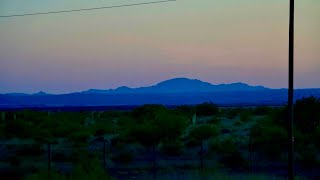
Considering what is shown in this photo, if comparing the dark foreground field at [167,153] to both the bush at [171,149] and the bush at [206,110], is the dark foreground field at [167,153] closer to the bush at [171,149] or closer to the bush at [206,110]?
the bush at [171,149]

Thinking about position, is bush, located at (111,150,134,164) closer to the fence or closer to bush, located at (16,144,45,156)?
the fence

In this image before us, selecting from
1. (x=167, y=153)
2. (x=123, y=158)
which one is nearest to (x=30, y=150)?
(x=123, y=158)

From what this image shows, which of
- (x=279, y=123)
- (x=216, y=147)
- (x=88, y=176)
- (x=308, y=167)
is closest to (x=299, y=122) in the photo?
(x=279, y=123)

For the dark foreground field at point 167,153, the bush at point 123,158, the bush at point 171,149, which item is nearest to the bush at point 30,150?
the dark foreground field at point 167,153

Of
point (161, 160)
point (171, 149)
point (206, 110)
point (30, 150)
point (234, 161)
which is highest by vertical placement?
point (206, 110)

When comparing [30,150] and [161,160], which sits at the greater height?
[30,150]

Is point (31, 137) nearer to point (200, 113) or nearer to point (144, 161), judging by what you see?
point (144, 161)

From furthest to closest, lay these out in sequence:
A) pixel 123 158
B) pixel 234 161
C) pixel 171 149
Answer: pixel 171 149
pixel 123 158
pixel 234 161

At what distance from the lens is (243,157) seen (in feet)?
153

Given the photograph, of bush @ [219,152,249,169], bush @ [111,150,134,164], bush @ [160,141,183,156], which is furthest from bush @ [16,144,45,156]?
bush @ [219,152,249,169]

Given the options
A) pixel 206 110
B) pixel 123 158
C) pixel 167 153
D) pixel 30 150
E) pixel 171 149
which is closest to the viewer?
A: pixel 123 158

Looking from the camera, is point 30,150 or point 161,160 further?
point 30,150

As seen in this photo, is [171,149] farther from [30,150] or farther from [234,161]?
[30,150]

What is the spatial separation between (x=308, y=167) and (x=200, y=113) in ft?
282
